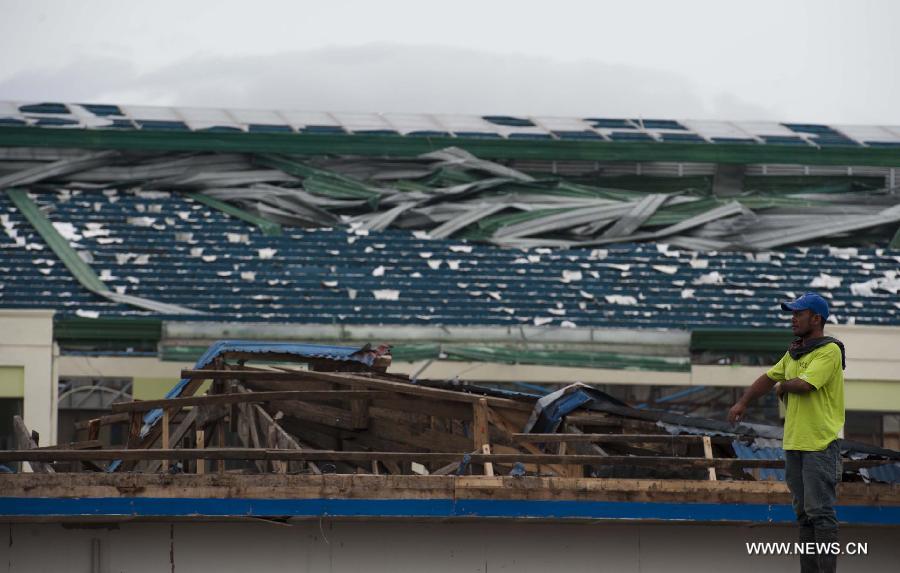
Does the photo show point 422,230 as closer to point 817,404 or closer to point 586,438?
point 586,438

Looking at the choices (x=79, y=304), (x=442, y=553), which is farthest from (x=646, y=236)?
(x=442, y=553)

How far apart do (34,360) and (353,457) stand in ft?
39.1

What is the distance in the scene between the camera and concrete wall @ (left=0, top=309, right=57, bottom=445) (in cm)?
2102

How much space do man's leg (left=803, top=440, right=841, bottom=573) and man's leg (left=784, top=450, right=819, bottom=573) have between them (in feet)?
0.29

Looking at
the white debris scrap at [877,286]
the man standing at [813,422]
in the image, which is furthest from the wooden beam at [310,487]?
the white debris scrap at [877,286]

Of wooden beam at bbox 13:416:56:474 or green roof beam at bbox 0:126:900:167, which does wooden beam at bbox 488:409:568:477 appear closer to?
wooden beam at bbox 13:416:56:474

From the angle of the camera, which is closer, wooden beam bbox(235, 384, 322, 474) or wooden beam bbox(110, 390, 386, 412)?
wooden beam bbox(235, 384, 322, 474)

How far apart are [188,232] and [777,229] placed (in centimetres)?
1037

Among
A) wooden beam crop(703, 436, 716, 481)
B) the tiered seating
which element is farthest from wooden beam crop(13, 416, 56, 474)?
the tiered seating

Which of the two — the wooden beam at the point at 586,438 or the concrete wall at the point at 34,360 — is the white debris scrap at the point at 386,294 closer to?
the concrete wall at the point at 34,360

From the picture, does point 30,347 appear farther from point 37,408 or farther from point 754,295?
point 754,295

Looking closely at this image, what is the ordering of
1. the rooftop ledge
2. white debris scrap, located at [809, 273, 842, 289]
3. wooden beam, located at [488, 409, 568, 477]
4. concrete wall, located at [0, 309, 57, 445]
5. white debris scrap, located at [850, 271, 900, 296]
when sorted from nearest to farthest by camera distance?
the rooftop ledge, wooden beam, located at [488, 409, 568, 477], concrete wall, located at [0, 309, 57, 445], white debris scrap, located at [850, 271, 900, 296], white debris scrap, located at [809, 273, 842, 289]

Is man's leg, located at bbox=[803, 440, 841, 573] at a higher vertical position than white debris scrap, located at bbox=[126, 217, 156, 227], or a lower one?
lower

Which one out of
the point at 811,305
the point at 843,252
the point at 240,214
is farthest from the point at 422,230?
the point at 811,305
